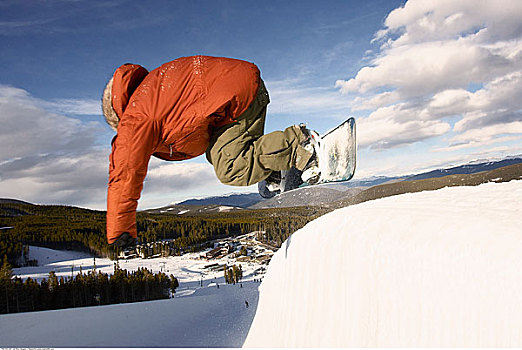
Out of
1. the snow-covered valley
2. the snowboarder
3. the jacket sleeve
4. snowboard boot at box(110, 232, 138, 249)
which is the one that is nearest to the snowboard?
the snowboarder

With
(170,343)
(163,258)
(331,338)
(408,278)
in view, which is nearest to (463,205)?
(408,278)

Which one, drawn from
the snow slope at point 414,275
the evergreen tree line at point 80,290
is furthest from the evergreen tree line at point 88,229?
the snow slope at point 414,275

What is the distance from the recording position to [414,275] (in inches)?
47.3

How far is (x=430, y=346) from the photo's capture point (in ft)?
3.64

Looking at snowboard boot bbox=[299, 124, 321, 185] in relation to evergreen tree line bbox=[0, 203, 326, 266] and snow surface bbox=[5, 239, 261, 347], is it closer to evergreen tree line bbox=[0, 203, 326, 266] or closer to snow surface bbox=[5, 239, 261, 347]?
snow surface bbox=[5, 239, 261, 347]

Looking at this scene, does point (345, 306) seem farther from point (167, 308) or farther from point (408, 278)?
point (167, 308)

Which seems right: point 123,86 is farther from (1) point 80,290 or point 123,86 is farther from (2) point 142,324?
(1) point 80,290

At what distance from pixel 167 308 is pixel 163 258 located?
24213 millimetres

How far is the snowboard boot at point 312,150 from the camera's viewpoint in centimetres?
254

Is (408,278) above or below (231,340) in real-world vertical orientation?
above

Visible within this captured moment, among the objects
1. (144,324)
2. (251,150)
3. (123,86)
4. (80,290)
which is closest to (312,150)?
(251,150)

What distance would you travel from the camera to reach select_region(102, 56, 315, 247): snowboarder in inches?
93.4

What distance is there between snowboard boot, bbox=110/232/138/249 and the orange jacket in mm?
32

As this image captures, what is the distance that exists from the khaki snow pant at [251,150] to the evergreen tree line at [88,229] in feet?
79.2
